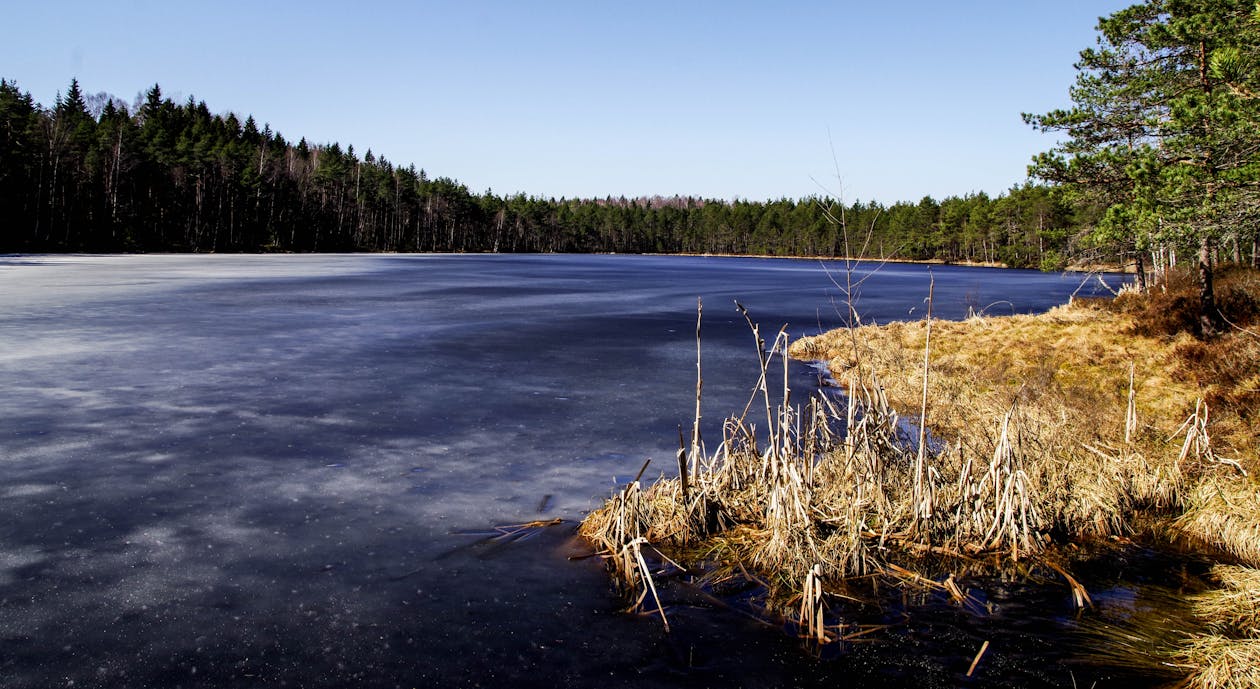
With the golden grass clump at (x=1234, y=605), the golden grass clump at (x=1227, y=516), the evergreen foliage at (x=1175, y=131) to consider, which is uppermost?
the evergreen foliage at (x=1175, y=131)

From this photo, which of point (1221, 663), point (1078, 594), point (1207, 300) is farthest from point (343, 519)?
point (1207, 300)

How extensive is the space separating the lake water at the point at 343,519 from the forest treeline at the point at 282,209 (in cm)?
1652

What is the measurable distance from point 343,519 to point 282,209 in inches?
3947

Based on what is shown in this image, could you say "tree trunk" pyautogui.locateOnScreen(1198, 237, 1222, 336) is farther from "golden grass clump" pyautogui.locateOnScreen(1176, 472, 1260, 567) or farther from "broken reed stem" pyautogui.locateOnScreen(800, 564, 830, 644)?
"broken reed stem" pyautogui.locateOnScreen(800, 564, 830, 644)

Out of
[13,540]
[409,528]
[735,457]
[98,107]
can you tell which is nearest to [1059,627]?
[735,457]

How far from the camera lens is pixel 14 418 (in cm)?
1173

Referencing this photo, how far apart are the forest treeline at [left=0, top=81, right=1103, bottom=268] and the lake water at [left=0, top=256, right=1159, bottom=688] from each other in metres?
16.5

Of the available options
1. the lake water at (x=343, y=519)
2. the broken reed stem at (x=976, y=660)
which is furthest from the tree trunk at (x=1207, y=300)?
the broken reed stem at (x=976, y=660)

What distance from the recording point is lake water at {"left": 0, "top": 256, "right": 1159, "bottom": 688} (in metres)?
5.65

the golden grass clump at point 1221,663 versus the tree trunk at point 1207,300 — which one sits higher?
the tree trunk at point 1207,300

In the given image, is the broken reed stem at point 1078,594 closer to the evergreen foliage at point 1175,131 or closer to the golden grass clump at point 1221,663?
the golden grass clump at point 1221,663

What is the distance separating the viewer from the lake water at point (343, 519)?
5648 millimetres

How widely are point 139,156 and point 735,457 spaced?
91.3 meters

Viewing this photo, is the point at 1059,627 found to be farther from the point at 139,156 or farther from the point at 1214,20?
the point at 139,156
